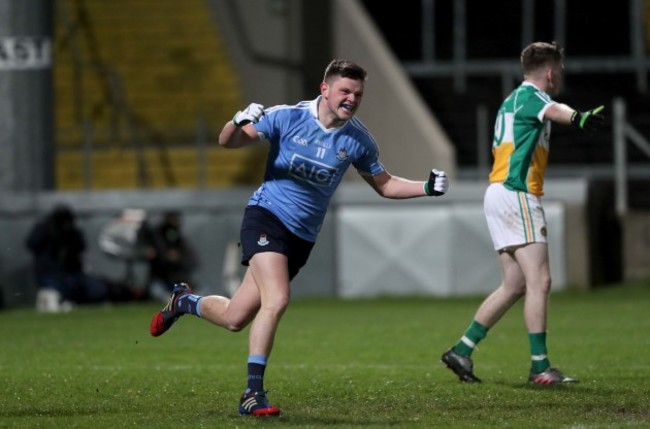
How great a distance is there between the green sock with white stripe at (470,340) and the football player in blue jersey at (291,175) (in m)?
1.61

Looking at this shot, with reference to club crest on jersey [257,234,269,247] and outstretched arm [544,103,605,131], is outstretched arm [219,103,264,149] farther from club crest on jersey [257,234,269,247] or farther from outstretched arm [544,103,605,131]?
outstretched arm [544,103,605,131]

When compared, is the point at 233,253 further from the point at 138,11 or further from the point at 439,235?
the point at 138,11

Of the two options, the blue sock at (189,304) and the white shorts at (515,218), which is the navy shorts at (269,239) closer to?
the blue sock at (189,304)

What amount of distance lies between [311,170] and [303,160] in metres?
0.07

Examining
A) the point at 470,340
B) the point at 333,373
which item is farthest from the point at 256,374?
the point at 333,373

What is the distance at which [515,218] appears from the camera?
423 inches

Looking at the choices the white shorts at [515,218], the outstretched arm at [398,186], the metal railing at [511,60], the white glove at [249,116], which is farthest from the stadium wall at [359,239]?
the white glove at [249,116]

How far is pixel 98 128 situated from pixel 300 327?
34.2 ft

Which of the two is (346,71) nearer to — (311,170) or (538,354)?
(311,170)

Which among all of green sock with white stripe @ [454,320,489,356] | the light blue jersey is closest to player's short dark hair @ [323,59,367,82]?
the light blue jersey

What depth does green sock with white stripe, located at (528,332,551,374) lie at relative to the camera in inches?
417

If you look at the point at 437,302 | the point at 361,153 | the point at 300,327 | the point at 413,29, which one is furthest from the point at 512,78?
the point at 361,153

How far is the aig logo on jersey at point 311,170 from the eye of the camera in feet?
30.7

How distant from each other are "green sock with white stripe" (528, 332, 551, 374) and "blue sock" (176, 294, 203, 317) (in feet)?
7.35
